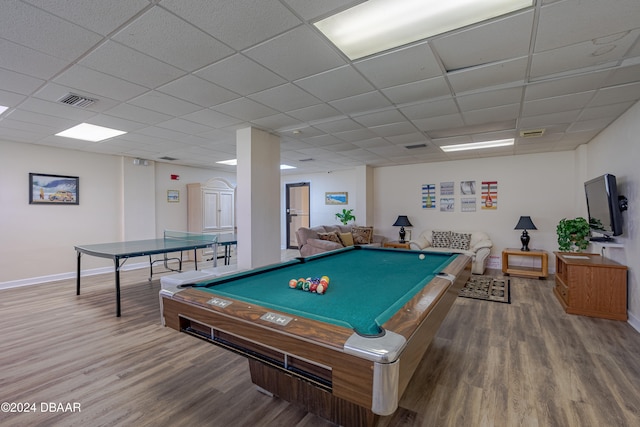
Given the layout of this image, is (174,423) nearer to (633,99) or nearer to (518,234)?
(633,99)

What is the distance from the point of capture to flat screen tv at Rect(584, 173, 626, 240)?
127 inches

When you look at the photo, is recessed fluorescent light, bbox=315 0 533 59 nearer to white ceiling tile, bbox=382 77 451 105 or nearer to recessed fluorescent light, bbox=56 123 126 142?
white ceiling tile, bbox=382 77 451 105

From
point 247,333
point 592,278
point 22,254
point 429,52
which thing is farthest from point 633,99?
point 22,254

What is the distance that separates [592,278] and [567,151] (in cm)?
325

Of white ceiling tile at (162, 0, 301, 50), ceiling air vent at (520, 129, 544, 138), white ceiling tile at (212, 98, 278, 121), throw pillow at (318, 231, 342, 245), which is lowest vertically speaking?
throw pillow at (318, 231, 342, 245)

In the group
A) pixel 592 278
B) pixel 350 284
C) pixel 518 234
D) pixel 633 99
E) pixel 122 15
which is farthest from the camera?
pixel 518 234

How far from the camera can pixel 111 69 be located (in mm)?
2361

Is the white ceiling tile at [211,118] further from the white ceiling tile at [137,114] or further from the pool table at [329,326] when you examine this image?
the pool table at [329,326]

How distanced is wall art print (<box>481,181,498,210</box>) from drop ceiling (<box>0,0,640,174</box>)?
1.84 meters

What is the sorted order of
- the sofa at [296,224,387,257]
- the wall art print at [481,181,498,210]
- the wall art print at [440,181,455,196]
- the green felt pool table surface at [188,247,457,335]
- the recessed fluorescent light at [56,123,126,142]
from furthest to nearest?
the wall art print at [440,181,455,196], the wall art print at [481,181,498,210], the sofa at [296,224,387,257], the recessed fluorescent light at [56,123,126,142], the green felt pool table surface at [188,247,457,335]

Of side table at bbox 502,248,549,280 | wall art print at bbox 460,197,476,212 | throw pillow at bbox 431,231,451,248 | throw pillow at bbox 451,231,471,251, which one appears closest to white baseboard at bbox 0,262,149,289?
throw pillow at bbox 431,231,451,248

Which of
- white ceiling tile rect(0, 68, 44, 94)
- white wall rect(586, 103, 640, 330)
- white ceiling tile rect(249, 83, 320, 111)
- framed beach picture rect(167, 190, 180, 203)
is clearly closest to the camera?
white ceiling tile rect(0, 68, 44, 94)

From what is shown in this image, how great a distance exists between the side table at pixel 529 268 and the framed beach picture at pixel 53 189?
8.26 m

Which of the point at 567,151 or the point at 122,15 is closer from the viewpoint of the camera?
the point at 122,15
